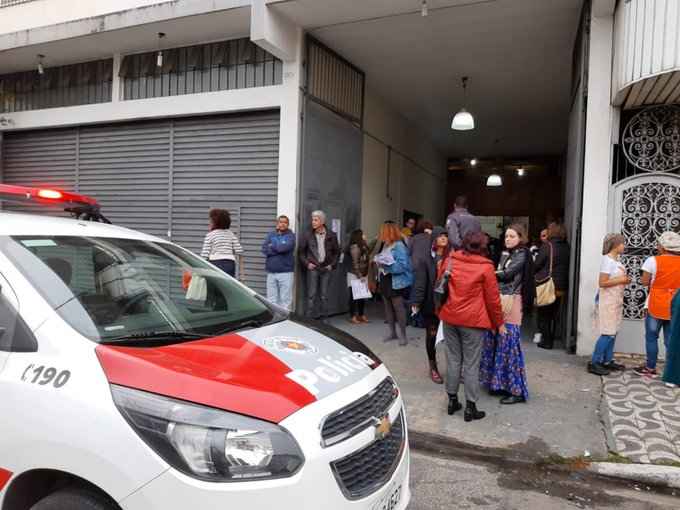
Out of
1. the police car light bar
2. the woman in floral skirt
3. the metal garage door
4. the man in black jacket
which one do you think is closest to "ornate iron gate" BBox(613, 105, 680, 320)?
the woman in floral skirt

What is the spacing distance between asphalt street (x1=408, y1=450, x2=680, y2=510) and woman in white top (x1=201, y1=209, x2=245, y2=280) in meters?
4.15

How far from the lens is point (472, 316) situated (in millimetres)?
4238

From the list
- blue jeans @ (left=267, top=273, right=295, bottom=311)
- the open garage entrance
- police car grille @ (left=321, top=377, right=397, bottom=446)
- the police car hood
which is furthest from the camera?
blue jeans @ (left=267, top=273, right=295, bottom=311)

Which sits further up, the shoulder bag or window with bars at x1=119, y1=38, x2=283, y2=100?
window with bars at x1=119, y1=38, x2=283, y2=100

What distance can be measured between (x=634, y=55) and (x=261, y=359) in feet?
17.6

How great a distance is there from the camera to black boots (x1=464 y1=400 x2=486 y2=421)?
4566mm

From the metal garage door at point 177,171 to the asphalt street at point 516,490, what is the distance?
539 cm

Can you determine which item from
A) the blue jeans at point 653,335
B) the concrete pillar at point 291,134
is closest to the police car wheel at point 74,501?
the blue jeans at point 653,335

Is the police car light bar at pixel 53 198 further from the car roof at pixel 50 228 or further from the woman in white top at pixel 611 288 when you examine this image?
the woman in white top at pixel 611 288

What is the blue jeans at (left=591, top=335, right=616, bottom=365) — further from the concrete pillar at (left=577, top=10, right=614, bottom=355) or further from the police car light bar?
the police car light bar

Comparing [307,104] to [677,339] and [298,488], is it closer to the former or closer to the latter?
[677,339]

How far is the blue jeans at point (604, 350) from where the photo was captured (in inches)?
224

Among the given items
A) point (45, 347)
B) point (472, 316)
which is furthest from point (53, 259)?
point (472, 316)

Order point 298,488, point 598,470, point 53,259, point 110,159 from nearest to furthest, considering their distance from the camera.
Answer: point 298,488, point 53,259, point 598,470, point 110,159
